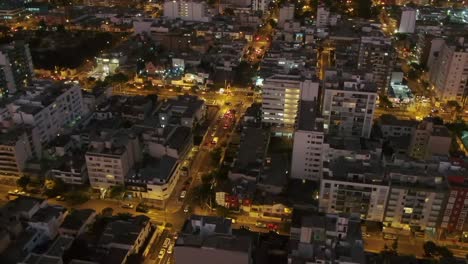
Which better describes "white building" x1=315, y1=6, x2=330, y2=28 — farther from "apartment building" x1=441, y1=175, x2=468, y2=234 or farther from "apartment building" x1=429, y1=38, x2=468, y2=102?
"apartment building" x1=441, y1=175, x2=468, y2=234

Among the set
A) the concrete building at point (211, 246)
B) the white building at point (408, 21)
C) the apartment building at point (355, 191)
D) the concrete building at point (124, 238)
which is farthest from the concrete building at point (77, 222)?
the white building at point (408, 21)

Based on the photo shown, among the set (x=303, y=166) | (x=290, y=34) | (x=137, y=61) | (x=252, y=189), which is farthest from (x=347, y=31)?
(x=252, y=189)

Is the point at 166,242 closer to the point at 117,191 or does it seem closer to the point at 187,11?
the point at 117,191

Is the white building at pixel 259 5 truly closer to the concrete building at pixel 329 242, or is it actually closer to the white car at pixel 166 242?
the white car at pixel 166 242

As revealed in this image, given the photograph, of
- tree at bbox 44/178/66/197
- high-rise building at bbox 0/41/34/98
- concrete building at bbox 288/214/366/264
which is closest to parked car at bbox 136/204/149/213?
tree at bbox 44/178/66/197

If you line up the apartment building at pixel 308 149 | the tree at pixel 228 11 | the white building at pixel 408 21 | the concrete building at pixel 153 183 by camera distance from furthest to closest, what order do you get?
the tree at pixel 228 11 → the white building at pixel 408 21 → the apartment building at pixel 308 149 → the concrete building at pixel 153 183

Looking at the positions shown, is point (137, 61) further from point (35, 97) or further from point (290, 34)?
point (290, 34)

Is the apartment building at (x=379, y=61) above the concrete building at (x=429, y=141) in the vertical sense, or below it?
above
